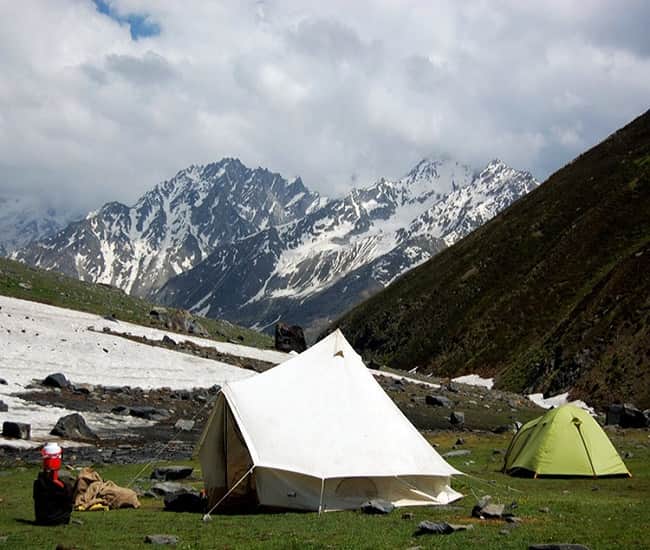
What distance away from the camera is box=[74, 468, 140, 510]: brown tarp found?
22938mm

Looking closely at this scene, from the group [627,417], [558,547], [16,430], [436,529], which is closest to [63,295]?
[16,430]

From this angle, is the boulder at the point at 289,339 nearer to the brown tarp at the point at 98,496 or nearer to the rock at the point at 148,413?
the rock at the point at 148,413

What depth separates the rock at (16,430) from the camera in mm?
34562

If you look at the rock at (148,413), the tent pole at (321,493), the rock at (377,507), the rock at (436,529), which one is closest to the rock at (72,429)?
the rock at (148,413)

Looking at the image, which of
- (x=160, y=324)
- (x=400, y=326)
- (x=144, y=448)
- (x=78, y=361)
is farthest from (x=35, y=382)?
(x=400, y=326)

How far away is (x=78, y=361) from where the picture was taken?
56.6m

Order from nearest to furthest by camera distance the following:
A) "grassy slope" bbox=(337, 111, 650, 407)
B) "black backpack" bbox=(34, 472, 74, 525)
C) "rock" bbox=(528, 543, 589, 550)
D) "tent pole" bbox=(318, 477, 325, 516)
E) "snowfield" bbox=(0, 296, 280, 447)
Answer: "rock" bbox=(528, 543, 589, 550), "black backpack" bbox=(34, 472, 74, 525), "tent pole" bbox=(318, 477, 325, 516), "snowfield" bbox=(0, 296, 280, 447), "grassy slope" bbox=(337, 111, 650, 407)

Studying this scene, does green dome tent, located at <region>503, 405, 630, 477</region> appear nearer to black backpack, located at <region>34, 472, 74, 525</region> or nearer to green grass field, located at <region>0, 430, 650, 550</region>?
green grass field, located at <region>0, 430, 650, 550</region>

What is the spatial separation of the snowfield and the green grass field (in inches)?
740

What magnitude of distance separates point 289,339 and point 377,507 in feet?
262

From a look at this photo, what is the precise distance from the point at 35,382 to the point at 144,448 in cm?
1530

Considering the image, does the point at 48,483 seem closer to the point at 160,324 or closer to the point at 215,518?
the point at 215,518

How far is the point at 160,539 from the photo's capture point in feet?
57.0

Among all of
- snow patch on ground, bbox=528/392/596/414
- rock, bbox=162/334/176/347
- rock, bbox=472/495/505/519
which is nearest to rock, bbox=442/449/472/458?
rock, bbox=472/495/505/519
